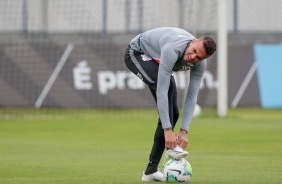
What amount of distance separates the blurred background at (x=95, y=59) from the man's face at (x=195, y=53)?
14.2 m

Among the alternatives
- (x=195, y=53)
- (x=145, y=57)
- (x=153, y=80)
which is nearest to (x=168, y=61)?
(x=195, y=53)

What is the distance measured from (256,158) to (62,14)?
1282cm

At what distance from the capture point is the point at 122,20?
23531 mm

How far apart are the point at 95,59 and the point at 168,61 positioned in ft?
49.7

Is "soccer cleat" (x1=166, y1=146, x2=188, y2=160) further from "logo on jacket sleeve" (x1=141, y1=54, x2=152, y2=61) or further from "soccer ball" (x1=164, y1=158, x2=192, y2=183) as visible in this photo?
"logo on jacket sleeve" (x1=141, y1=54, x2=152, y2=61)

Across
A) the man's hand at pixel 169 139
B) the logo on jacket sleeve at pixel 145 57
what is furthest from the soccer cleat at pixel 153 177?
the logo on jacket sleeve at pixel 145 57

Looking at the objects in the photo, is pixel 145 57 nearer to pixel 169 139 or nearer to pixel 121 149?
pixel 169 139

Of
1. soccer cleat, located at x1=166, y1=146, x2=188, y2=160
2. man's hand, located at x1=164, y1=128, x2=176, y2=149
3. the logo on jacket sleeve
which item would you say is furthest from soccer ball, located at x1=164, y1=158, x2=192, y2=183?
the logo on jacket sleeve

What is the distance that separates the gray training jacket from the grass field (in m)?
0.89

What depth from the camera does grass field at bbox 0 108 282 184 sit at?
996 cm

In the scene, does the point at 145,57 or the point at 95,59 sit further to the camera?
the point at 95,59

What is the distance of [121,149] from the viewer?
14.0 meters

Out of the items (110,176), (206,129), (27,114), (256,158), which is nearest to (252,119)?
(206,129)

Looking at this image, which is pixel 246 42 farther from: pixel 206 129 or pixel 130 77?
pixel 206 129
